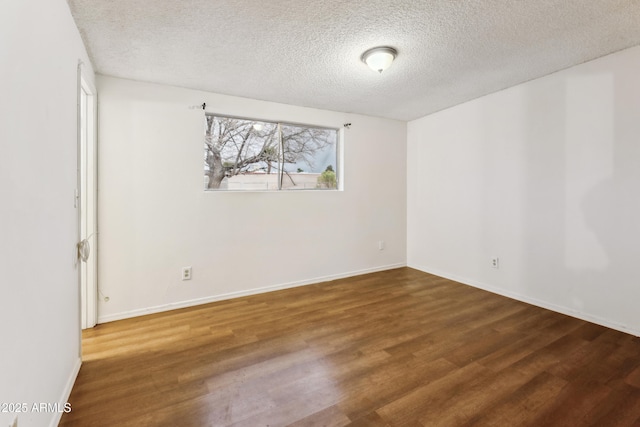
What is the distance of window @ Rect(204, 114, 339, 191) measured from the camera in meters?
3.29

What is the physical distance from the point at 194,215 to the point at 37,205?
1.81 meters

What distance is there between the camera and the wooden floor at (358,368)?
152cm

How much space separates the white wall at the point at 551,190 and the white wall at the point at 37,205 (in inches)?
152

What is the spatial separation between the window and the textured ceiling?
50cm

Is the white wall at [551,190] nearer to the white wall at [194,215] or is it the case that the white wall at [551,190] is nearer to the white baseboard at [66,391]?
the white wall at [194,215]

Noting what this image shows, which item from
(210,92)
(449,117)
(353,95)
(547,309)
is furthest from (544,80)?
(210,92)

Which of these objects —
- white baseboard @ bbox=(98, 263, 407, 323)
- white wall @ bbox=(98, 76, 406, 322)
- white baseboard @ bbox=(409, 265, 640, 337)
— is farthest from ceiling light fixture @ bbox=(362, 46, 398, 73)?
white baseboard @ bbox=(409, 265, 640, 337)

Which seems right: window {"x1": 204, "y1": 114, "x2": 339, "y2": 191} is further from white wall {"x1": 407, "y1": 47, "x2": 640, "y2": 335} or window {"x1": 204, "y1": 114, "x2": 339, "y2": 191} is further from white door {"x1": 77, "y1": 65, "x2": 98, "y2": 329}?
white wall {"x1": 407, "y1": 47, "x2": 640, "y2": 335}

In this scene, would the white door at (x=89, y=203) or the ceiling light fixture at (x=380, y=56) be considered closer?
the ceiling light fixture at (x=380, y=56)

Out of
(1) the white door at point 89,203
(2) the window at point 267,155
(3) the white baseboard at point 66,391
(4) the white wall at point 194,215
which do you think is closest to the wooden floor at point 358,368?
(3) the white baseboard at point 66,391

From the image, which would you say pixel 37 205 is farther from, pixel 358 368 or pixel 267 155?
pixel 267 155

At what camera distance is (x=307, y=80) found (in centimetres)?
291

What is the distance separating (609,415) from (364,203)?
121 inches

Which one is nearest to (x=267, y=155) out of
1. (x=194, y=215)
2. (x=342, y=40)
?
(x=194, y=215)
